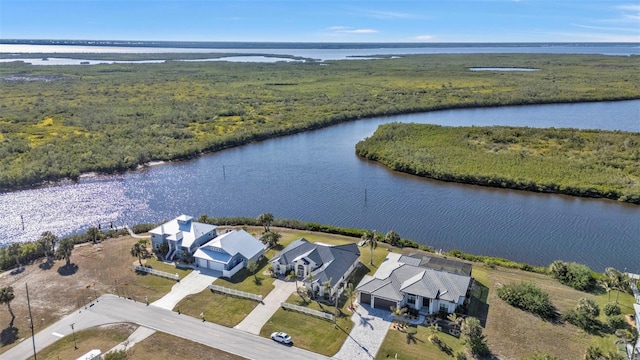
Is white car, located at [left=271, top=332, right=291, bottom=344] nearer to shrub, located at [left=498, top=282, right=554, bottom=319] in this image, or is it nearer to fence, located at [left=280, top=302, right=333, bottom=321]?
fence, located at [left=280, top=302, right=333, bottom=321]

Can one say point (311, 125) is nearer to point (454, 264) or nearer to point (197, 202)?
point (197, 202)

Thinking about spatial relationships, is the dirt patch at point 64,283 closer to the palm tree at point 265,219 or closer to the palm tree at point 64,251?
the palm tree at point 64,251

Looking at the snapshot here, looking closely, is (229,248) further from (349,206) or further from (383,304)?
(349,206)

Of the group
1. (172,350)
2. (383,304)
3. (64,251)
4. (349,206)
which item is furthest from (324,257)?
(64,251)

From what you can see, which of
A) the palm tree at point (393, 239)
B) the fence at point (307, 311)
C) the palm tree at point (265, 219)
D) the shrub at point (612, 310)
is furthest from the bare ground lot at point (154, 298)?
the fence at point (307, 311)

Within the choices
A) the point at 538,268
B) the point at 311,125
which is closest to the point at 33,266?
the point at 538,268

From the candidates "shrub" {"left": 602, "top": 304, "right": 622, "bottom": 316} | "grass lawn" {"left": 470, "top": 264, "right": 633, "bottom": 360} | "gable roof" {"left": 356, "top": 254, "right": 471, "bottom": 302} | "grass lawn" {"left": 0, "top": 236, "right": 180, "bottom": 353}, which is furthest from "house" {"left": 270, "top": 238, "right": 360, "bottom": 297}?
"shrub" {"left": 602, "top": 304, "right": 622, "bottom": 316}
